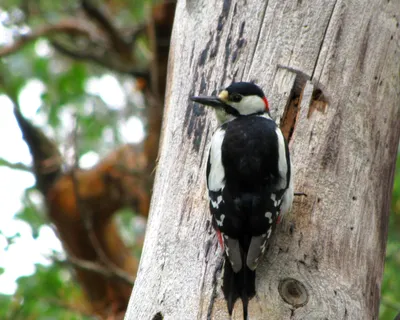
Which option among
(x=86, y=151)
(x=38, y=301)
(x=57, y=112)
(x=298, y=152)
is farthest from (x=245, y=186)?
(x=86, y=151)

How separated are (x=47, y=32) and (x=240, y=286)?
474 centimetres

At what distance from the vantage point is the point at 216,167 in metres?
2.93

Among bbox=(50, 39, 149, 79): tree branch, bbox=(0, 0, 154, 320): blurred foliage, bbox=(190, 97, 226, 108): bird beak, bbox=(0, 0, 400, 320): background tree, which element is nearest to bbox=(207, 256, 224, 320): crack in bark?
bbox=(190, 97, 226, 108): bird beak

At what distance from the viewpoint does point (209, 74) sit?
3.35 m

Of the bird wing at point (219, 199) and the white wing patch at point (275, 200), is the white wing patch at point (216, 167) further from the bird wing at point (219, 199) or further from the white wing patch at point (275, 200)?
the white wing patch at point (275, 200)

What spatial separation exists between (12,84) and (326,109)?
13.4 ft

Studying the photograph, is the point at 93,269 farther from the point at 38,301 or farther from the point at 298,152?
the point at 298,152

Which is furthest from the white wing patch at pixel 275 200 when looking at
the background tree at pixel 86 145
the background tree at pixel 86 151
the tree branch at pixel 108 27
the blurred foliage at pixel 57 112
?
the tree branch at pixel 108 27

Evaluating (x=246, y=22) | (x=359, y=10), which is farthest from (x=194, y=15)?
(x=359, y=10)

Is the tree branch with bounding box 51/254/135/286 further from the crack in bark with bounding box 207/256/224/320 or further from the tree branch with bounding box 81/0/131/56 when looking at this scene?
the tree branch with bounding box 81/0/131/56

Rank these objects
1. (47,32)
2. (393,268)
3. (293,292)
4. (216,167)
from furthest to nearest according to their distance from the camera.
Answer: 1. (47,32)
2. (393,268)
3. (216,167)
4. (293,292)

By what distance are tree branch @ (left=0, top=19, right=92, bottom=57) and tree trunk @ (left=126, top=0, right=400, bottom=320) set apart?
3.28 meters

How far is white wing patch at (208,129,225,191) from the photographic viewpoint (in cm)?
289

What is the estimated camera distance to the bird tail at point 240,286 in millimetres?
2592
